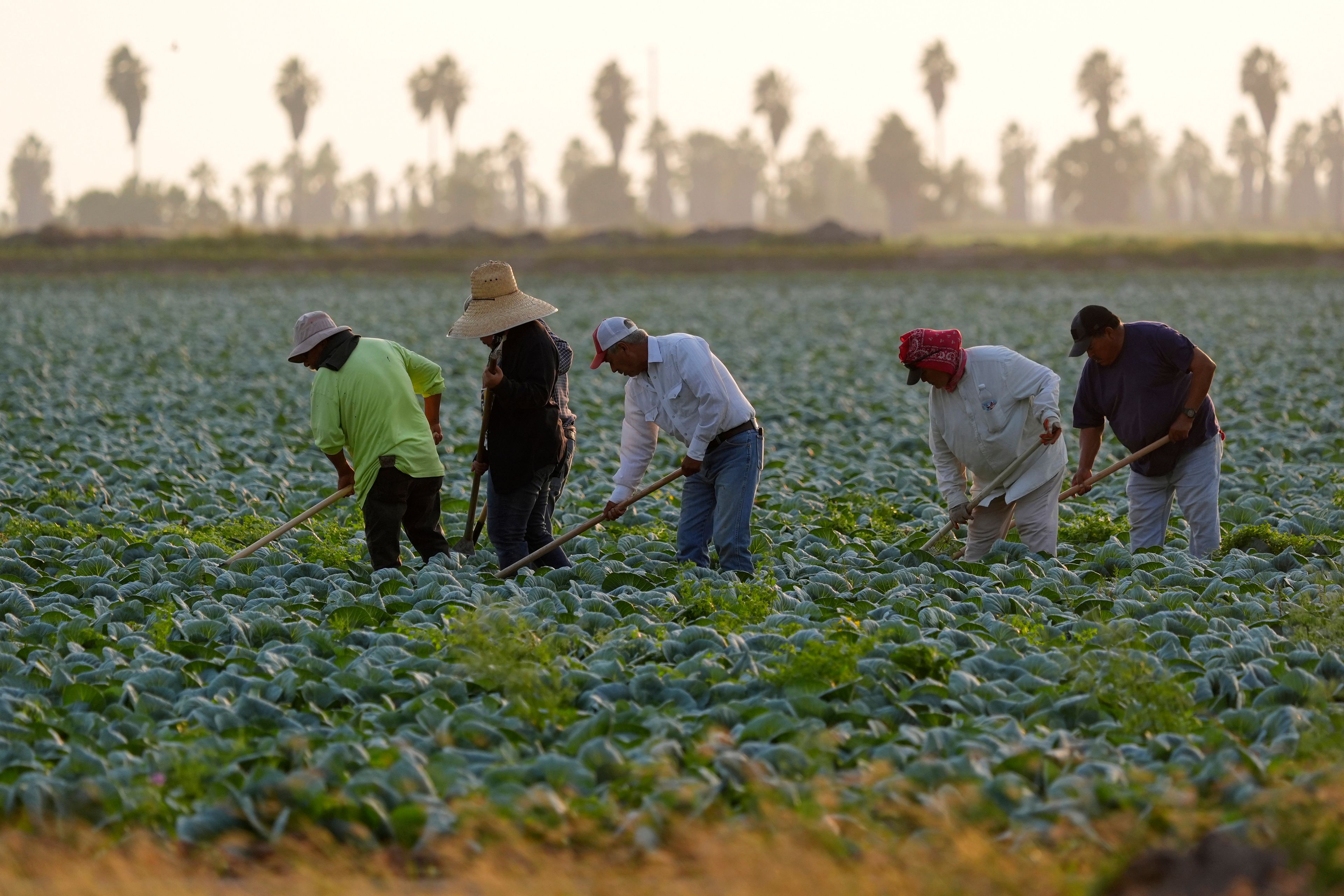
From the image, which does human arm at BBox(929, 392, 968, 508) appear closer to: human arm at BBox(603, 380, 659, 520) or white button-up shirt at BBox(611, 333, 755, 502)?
white button-up shirt at BBox(611, 333, 755, 502)

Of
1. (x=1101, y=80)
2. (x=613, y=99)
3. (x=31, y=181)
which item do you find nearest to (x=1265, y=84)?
(x=1101, y=80)

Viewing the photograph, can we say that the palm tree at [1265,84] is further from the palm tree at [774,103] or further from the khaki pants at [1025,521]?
the khaki pants at [1025,521]

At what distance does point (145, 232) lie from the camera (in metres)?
58.6

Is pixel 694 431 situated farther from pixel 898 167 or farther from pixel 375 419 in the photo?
pixel 898 167

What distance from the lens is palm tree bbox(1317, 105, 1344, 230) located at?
5640 inches

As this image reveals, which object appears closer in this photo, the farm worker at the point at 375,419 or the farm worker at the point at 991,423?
the farm worker at the point at 375,419

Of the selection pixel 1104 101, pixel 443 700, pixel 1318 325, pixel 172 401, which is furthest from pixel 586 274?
pixel 1104 101

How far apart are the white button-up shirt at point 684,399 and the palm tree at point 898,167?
106 metres

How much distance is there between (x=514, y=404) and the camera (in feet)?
26.7

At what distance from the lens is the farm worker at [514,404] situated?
805 centimetres

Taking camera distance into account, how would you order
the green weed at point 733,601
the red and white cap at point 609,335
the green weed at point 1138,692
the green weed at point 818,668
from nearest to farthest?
the green weed at point 1138,692, the green weed at point 818,668, the green weed at point 733,601, the red and white cap at point 609,335

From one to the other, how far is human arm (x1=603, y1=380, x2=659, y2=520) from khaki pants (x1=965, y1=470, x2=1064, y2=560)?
221 cm

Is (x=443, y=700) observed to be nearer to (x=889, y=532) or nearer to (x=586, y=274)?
(x=889, y=532)

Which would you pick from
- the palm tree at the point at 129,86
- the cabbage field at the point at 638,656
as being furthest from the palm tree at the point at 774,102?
the cabbage field at the point at 638,656
